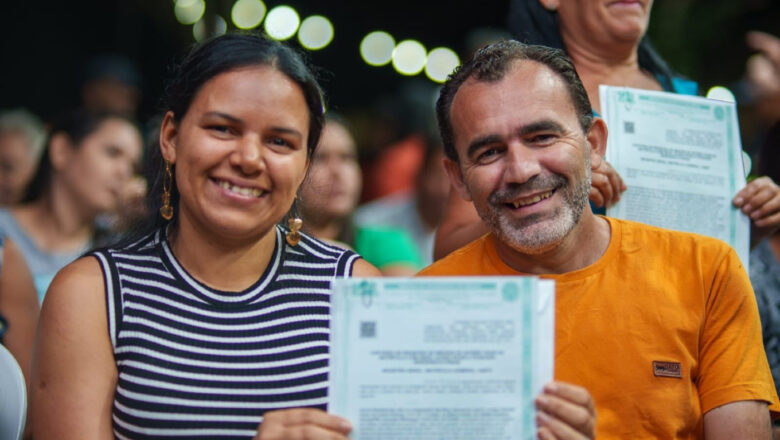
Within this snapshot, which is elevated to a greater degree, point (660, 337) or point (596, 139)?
point (596, 139)

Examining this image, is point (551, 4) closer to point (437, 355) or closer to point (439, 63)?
point (437, 355)

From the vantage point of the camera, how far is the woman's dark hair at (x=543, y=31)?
3209 millimetres

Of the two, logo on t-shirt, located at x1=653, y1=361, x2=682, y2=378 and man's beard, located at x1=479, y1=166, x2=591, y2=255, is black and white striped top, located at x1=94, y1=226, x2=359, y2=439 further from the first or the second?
logo on t-shirt, located at x1=653, y1=361, x2=682, y2=378

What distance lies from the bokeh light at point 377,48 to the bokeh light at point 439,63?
0.50 meters

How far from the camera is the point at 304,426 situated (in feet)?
6.38

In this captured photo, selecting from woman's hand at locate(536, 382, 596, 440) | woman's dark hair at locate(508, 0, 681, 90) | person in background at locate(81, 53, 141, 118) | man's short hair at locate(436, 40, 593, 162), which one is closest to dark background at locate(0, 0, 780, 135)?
person in background at locate(81, 53, 141, 118)

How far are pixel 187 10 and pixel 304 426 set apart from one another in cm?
707

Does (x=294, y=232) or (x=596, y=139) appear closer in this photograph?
(x=596, y=139)

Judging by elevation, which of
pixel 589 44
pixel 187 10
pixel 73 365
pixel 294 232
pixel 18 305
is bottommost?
pixel 73 365

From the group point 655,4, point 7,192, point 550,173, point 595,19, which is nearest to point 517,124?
point 550,173

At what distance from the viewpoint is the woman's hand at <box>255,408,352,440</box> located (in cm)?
190

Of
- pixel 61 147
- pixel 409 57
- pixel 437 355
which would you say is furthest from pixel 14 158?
pixel 409 57

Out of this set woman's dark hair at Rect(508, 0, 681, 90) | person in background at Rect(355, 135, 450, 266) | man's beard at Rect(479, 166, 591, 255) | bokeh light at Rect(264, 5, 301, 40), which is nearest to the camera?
man's beard at Rect(479, 166, 591, 255)

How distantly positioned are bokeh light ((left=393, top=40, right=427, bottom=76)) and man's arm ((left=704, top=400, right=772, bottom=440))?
863 centimetres
